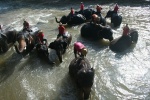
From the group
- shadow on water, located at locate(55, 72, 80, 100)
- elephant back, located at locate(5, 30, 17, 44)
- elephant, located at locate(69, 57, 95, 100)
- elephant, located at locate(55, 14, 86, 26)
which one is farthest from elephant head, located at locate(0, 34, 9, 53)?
elephant, located at locate(69, 57, 95, 100)

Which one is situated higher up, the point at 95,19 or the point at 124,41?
the point at 95,19

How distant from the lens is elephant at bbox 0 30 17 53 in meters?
12.5

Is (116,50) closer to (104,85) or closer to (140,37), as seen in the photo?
(140,37)

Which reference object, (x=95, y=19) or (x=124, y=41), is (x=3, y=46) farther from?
(x=124, y=41)

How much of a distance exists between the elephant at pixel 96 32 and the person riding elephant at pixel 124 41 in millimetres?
594

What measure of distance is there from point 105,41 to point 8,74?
563 cm

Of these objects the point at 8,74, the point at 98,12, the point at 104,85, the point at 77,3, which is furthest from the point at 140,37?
the point at 77,3

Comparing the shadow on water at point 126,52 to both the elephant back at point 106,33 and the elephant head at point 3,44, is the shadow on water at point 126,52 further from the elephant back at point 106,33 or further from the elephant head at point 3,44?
the elephant head at point 3,44

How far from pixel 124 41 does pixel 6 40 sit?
6.02 m

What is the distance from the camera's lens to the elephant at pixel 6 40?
1250 centimetres

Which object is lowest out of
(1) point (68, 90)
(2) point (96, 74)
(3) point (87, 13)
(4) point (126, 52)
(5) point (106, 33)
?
(1) point (68, 90)

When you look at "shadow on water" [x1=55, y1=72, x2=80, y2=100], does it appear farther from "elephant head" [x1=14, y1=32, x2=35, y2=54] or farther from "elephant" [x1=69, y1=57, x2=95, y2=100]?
"elephant head" [x1=14, y1=32, x2=35, y2=54]

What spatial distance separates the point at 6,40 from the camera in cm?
1279

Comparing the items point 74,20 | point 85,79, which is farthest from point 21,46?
point 74,20
